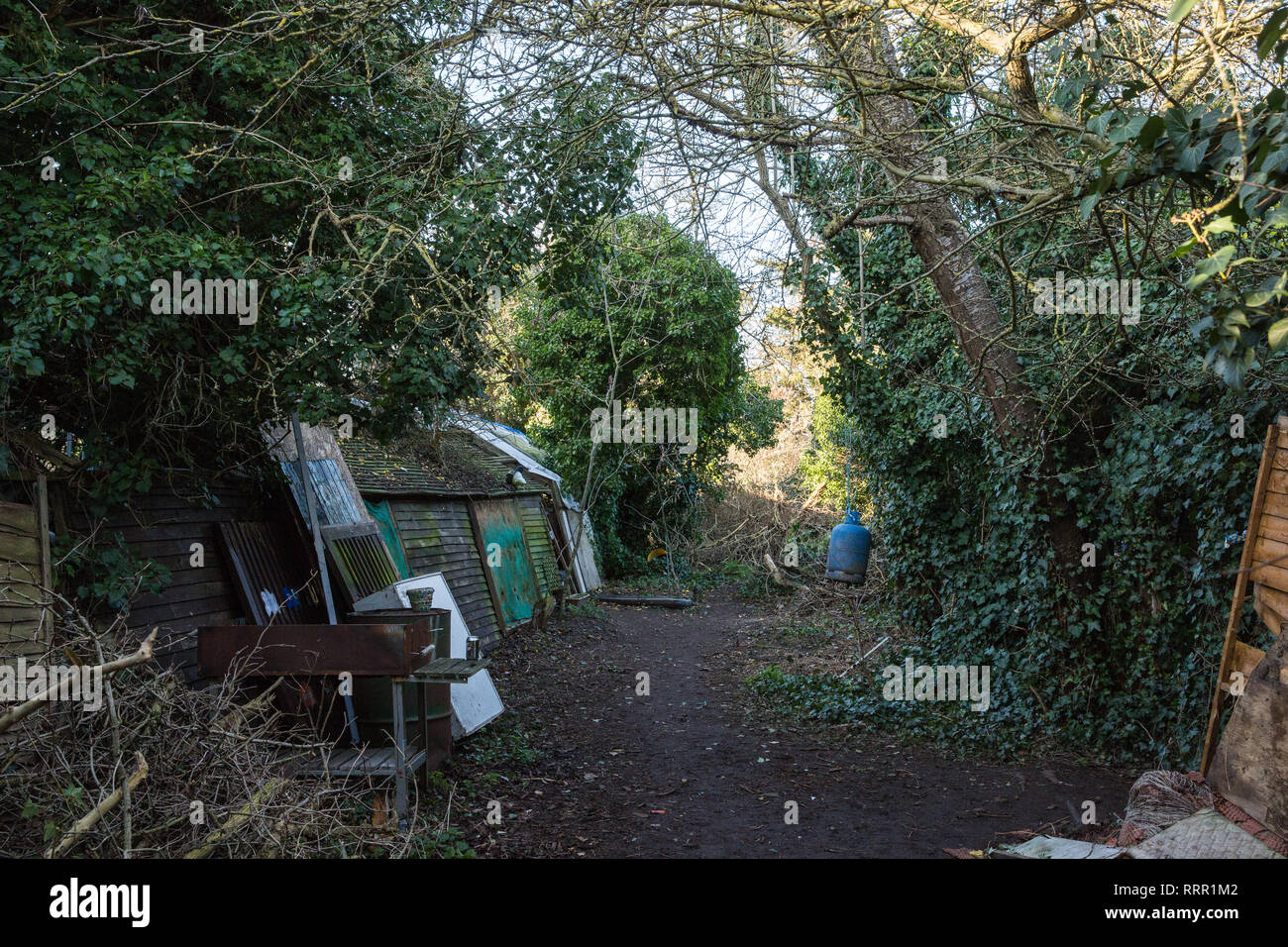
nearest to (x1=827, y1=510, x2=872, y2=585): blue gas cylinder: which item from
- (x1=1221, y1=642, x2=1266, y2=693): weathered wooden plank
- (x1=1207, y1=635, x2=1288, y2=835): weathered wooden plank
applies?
(x1=1221, y1=642, x2=1266, y2=693): weathered wooden plank

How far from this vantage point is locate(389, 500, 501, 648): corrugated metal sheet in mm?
10680

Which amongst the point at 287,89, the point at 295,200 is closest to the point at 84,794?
the point at 295,200

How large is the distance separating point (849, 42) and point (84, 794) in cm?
601

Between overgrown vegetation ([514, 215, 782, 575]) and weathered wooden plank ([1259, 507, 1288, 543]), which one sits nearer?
weathered wooden plank ([1259, 507, 1288, 543])

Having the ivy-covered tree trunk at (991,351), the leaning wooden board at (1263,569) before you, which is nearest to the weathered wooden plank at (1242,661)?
the leaning wooden board at (1263,569)

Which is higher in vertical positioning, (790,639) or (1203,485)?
(1203,485)

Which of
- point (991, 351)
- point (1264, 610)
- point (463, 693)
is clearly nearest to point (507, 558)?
point (463, 693)

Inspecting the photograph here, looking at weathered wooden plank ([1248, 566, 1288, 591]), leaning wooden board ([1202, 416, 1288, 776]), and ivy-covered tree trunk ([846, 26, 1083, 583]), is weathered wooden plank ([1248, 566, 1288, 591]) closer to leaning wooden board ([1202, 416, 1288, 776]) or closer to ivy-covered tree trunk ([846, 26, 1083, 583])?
leaning wooden board ([1202, 416, 1288, 776])

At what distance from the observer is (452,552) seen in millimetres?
11797

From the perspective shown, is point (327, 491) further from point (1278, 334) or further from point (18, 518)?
point (1278, 334)

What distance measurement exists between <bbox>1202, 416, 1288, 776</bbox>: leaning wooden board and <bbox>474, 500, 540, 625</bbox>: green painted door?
374 inches

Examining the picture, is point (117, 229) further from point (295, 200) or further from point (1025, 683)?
point (1025, 683)

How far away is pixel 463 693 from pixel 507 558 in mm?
6451

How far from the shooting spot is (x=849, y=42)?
5.45 m
